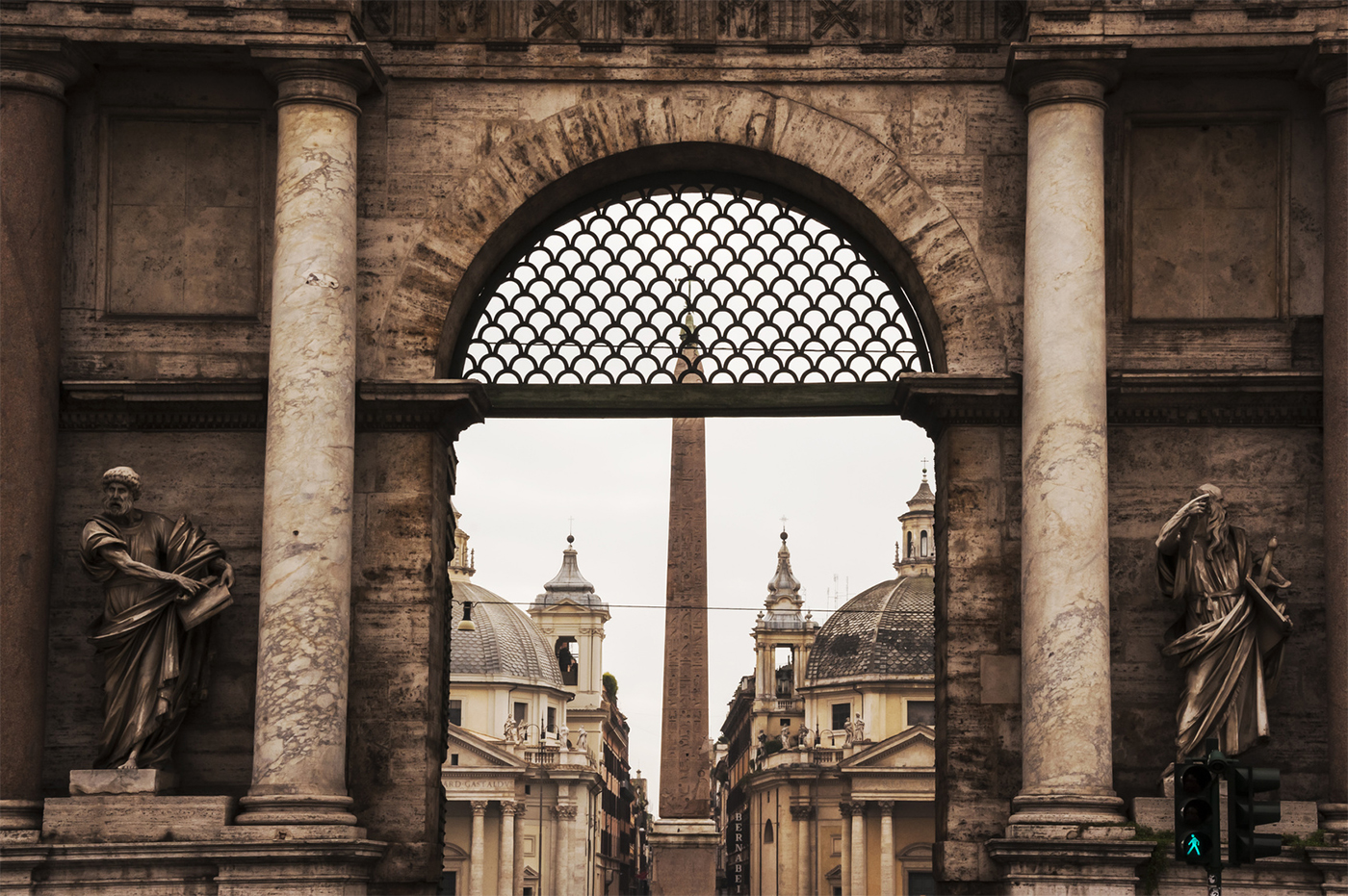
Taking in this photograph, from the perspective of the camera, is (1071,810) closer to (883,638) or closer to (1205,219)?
(1205,219)

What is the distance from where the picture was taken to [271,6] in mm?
17562

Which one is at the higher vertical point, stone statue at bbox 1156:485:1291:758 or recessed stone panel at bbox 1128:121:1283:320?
recessed stone panel at bbox 1128:121:1283:320

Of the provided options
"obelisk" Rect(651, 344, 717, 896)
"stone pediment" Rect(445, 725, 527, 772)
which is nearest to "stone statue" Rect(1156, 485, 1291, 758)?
"obelisk" Rect(651, 344, 717, 896)

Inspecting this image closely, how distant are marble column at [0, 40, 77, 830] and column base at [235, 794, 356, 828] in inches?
77.0

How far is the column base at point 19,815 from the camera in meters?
15.9

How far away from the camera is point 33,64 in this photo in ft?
57.0

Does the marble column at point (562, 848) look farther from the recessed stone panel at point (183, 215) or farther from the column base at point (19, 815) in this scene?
the column base at point (19, 815)

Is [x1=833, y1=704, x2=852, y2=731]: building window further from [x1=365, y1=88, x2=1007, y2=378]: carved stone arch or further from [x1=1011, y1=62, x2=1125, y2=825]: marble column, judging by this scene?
[x1=1011, y1=62, x2=1125, y2=825]: marble column

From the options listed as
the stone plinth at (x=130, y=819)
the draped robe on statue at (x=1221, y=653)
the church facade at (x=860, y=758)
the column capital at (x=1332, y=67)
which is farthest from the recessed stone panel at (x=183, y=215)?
the church facade at (x=860, y=758)

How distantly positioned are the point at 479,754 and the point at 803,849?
19628mm

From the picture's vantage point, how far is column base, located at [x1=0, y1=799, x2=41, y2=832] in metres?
15.9

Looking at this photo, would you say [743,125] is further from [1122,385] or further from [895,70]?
[1122,385]

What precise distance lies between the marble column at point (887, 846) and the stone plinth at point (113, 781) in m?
83.4

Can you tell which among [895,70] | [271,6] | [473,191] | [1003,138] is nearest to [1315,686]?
[1003,138]
